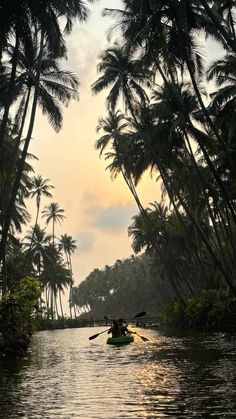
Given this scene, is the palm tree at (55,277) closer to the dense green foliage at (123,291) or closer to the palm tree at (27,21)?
the dense green foliage at (123,291)

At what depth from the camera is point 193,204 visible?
3684 centimetres

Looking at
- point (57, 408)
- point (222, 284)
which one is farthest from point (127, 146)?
point (57, 408)

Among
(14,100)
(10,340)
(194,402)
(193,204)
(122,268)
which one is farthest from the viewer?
(122,268)

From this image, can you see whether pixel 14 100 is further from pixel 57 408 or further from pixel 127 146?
pixel 57 408

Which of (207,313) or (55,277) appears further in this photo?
(55,277)

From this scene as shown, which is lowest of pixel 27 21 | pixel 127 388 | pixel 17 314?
pixel 127 388

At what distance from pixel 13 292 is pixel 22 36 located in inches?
→ 480

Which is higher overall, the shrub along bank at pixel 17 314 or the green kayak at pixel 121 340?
the shrub along bank at pixel 17 314

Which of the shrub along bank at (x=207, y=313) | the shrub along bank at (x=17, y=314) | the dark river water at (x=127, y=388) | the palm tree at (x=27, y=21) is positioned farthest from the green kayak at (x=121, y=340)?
the palm tree at (x=27, y=21)

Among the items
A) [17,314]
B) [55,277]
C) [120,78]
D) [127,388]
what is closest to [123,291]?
→ [55,277]

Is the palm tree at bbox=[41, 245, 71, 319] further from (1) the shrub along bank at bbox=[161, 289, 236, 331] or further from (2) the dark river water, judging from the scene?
(2) the dark river water

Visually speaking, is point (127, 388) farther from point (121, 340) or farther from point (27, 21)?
point (27, 21)

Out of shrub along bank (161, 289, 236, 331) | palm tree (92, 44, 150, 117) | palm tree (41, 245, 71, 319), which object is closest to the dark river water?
shrub along bank (161, 289, 236, 331)

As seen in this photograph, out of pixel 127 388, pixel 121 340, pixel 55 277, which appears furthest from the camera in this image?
pixel 55 277
